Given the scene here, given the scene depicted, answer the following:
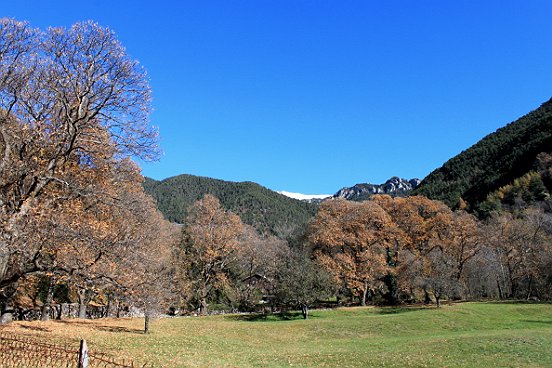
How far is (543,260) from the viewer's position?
55438mm

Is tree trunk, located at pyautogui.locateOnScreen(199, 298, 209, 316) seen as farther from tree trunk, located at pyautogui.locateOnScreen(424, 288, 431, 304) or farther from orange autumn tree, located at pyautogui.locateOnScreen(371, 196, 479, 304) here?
tree trunk, located at pyautogui.locateOnScreen(424, 288, 431, 304)

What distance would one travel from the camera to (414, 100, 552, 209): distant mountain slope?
13062cm

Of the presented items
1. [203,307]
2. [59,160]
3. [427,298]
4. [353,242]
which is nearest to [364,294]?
[353,242]

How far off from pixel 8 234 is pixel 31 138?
144 inches

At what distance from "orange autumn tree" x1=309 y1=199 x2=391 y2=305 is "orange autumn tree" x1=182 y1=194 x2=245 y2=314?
37.4 ft

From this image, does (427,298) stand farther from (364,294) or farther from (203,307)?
(203,307)

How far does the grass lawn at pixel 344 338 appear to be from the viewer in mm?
21750

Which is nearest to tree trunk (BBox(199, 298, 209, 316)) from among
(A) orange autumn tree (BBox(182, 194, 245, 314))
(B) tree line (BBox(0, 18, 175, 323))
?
(A) orange autumn tree (BBox(182, 194, 245, 314))

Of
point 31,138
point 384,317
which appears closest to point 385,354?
point 384,317

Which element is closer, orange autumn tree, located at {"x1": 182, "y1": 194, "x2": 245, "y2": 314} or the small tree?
the small tree

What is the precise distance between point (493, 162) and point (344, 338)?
144996 mm

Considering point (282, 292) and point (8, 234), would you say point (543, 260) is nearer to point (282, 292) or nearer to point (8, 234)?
point (282, 292)

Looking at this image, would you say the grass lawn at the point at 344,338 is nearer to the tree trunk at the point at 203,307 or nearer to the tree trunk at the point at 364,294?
the tree trunk at the point at 364,294

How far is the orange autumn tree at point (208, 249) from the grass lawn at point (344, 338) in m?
7.34
